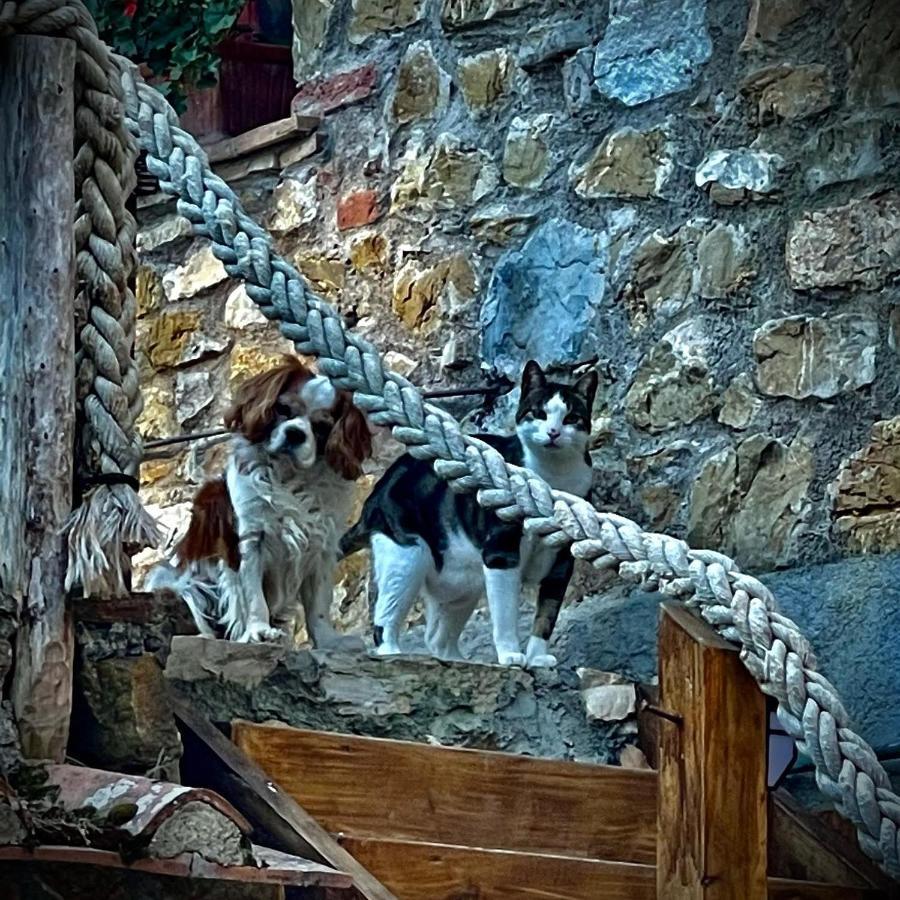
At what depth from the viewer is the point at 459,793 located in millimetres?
3322

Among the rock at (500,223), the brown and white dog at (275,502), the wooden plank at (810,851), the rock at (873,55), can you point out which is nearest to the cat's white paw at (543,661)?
the brown and white dog at (275,502)

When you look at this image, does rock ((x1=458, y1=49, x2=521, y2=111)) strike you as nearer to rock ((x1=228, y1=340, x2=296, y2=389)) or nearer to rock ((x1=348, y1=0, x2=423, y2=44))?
rock ((x1=348, y1=0, x2=423, y2=44))

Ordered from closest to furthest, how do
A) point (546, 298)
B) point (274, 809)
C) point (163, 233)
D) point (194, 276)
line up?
point (274, 809), point (546, 298), point (194, 276), point (163, 233)

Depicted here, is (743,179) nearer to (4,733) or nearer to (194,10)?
(194,10)

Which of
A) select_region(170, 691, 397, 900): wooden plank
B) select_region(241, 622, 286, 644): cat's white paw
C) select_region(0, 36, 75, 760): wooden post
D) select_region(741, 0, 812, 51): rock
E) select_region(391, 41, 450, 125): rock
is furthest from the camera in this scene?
select_region(391, 41, 450, 125): rock

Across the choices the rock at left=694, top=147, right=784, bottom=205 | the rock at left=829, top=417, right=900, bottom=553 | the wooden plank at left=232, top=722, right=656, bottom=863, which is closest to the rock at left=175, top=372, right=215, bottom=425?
the rock at left=694, top=147, right=784, bottom=205

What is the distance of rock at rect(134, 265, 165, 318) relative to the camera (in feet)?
18.4

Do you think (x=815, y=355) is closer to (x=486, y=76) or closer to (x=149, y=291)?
(x=486, y=76)

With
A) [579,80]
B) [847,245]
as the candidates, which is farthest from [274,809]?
[579,80]

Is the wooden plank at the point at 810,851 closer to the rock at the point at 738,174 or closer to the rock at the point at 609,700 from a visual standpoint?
the rock at the point at 609,700

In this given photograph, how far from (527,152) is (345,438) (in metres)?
1.15

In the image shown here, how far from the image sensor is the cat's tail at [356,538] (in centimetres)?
445

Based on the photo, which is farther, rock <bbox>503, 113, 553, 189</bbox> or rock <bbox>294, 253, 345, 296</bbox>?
rock <bbox>294, 253, 345, 296</bbox>

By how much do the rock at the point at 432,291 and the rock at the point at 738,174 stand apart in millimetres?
648
